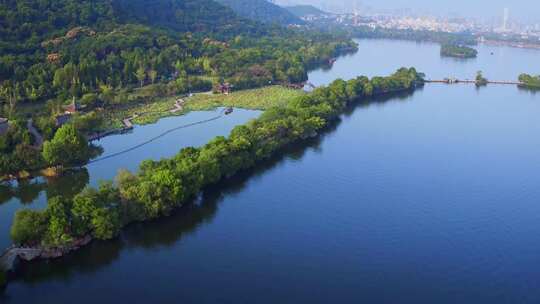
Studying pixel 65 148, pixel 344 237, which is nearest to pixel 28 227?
pixel 65 148

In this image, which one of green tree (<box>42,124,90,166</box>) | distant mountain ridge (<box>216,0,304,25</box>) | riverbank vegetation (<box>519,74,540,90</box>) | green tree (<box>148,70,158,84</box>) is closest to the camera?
green tree (<box>42,124,90,166</box>)

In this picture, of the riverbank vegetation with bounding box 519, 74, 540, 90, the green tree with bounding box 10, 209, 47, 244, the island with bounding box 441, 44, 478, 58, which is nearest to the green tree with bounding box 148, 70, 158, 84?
the green tree with bounding box 10, 209, 47, 244

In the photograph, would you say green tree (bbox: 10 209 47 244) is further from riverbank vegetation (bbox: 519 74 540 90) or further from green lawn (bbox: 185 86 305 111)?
riverbank vegetation (bbox: 519 74 540 90)

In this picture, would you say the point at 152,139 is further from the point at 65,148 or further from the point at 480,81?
the point at 480,81

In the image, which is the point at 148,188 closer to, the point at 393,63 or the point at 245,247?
the point at 245,247

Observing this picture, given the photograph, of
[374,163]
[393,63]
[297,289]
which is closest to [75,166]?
[297,289]

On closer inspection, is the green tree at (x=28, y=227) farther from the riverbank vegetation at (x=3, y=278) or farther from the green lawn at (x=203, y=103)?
the green lawn at (x=203, y=103)
